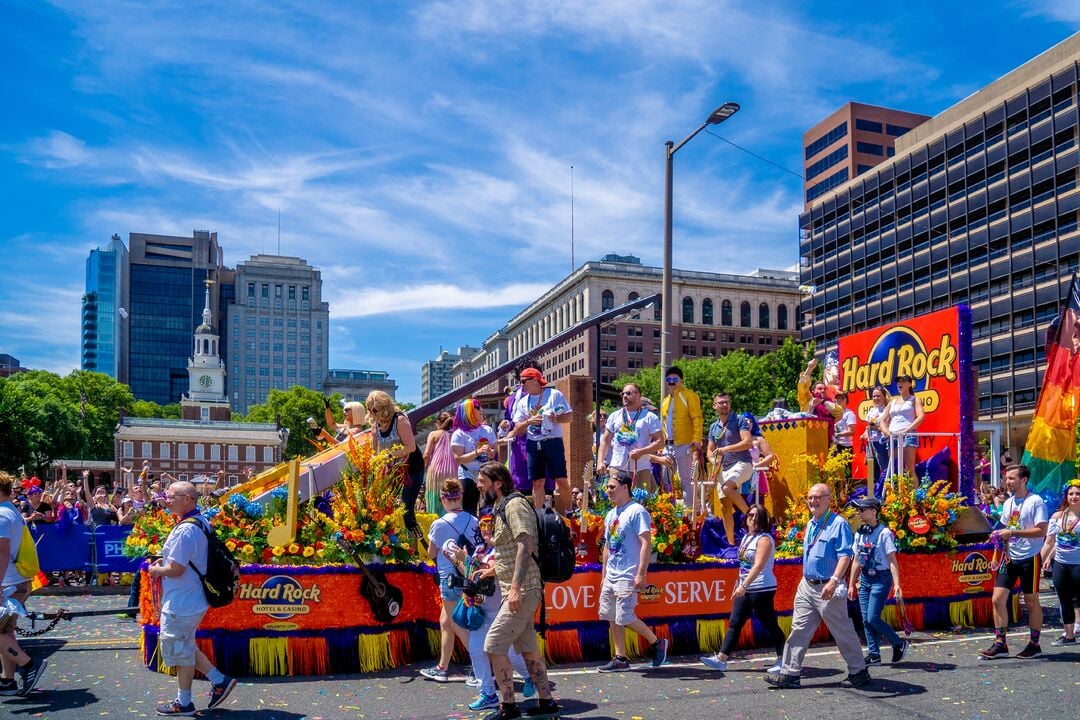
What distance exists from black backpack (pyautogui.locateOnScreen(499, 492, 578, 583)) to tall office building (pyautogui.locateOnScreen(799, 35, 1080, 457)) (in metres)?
63.1

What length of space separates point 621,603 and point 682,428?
3766 mm

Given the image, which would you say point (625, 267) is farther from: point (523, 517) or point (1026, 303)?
point (523, 517)

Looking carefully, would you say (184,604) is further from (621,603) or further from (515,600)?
(621,603)

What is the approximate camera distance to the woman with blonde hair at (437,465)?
1042cm

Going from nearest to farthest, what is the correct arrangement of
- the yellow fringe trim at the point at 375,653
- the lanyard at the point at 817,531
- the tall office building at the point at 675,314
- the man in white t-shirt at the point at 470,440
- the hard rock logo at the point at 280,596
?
1. the lanyard at the point at 817,531
2. the hard rock logo at the point at 280,596
3. the yellow fringe trim at the point at 375,653
4. the man in white t-shirt at the point at 470,440
5. the tall office building at the point at 675,314

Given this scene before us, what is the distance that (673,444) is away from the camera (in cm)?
1184

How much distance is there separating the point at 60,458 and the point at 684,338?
70.4 metres

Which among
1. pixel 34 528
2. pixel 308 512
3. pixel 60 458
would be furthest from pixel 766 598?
pixel 60 458

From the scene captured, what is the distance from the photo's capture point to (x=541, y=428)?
1070cm

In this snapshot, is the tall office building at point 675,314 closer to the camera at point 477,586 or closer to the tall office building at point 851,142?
the tall office building at point 851,142

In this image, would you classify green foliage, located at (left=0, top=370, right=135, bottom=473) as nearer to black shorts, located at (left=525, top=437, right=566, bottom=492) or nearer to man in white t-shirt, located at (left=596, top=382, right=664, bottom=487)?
black shorts, located at (left=525, top=437, right=566, bottom=492)

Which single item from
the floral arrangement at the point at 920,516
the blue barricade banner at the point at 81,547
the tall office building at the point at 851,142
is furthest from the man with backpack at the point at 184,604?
the tall office building at the point at 851,142

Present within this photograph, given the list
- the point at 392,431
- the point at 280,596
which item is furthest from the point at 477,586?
the point at 392,431

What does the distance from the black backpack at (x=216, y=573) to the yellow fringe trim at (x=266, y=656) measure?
1.45 m
